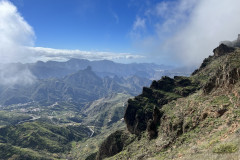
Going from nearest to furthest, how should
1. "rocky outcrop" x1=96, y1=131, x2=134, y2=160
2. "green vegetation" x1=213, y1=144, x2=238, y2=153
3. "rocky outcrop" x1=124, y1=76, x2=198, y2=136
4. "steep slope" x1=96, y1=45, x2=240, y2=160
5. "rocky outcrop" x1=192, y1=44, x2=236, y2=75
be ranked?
"green vegetation" x1=213, y1=144, x2=238, y2=153
"steep slope" x1=96, y1=45, x2=240, y2=160
"rocky outcrop" x1=96, y1=131, x2=134, y2=160
"rocky outcrop" x1=124, y1=76, x2=198, y2=136
"rocky outcrop" x1=192, y1=44, x2=236, y2=75

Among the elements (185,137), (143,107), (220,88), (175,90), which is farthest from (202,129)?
(175,90)

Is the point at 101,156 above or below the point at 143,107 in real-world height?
below

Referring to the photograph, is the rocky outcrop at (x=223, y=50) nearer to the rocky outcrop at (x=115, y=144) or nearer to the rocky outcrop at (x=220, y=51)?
the rocky outcrop at (x=220, y=51)

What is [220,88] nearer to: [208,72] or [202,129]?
[202,129]

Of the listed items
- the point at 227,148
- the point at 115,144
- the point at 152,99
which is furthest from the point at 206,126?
the point at 152,99

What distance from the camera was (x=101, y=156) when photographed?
129 meters

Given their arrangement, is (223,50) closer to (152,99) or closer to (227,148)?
(152,99)

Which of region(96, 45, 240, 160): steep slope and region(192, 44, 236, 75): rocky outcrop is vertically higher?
region(192, 44, 236, 75): rocky outcrop

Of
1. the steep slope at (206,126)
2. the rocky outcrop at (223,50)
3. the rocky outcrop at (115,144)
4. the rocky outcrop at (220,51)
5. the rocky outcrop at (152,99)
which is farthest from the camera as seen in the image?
the rocky outcrop at (220,51)

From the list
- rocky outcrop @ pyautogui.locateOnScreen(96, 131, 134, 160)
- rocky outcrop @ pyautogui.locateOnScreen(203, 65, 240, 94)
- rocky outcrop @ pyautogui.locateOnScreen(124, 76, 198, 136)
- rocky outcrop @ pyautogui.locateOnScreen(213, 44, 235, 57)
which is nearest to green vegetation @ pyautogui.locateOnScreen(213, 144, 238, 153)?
rocky outcrop @ pyautogui.locateOnScreen(203, 65, 240, 94)

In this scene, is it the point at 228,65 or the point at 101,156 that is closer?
the point at 228,65

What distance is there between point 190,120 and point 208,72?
104397mm

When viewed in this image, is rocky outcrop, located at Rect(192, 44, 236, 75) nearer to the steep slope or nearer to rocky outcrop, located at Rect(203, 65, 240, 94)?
the steep slope

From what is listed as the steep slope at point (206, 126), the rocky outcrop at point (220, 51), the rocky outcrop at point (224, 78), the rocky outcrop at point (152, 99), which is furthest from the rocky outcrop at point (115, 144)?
the rocky outcrop at point (220, 51)
